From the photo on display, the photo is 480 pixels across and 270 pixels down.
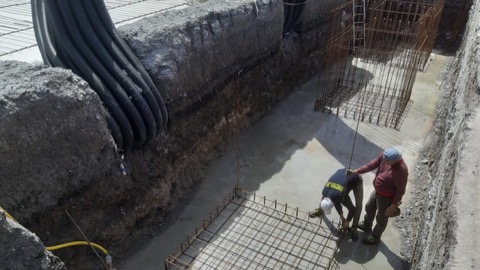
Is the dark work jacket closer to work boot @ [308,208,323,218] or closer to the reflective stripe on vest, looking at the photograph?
the reflective stripe on vest

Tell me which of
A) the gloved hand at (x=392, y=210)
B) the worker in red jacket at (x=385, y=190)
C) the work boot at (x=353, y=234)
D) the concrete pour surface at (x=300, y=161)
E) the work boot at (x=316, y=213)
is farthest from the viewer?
the work boot at (x=316, y=213)

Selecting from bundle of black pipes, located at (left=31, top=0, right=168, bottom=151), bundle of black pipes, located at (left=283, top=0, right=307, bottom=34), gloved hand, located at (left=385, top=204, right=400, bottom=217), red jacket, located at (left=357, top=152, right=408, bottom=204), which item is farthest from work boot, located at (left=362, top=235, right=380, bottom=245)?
bundle of black pipes, located at (left=283, top=0, right=307, bottom=34)

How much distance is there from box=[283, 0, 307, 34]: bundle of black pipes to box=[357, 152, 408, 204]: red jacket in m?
3.82

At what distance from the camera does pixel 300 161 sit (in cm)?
607

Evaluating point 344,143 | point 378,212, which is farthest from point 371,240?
point 344,143

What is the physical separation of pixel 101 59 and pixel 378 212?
10.9ft

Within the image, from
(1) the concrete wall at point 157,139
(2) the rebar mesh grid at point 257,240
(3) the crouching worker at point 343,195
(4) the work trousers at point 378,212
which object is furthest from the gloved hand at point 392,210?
(1) the concrete wall at point 157,139

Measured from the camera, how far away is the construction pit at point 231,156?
322 centimetres

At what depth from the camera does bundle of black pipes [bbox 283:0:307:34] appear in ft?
23.8

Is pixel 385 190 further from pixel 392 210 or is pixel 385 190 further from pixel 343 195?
pixel 343 195

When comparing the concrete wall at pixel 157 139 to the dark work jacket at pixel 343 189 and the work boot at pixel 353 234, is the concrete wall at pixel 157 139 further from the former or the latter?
the work boot at pixel 353 234

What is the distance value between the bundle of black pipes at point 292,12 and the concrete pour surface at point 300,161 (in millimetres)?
1356

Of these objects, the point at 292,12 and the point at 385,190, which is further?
the point at 292,12

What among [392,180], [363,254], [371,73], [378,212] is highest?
[392,180]
